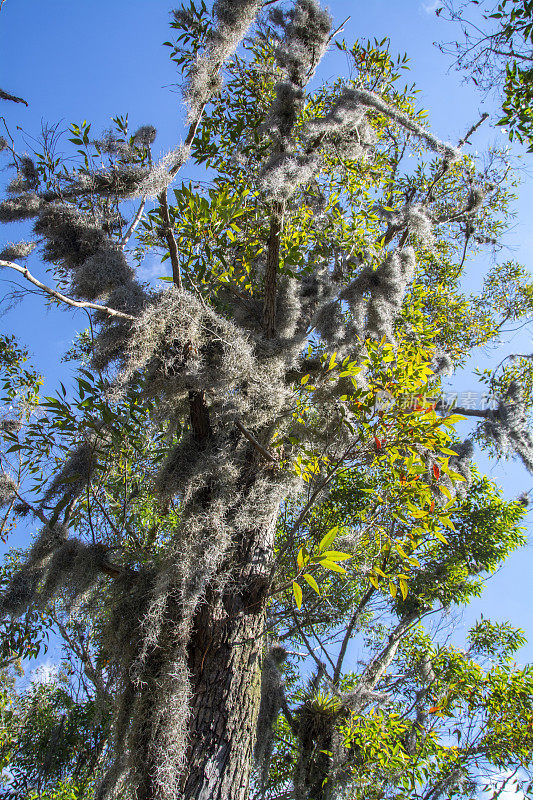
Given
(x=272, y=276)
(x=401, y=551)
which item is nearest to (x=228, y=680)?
(x=401, y=551)

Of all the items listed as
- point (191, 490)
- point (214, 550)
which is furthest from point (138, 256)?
point (214, 550)

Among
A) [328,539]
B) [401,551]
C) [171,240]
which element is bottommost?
[328,539]

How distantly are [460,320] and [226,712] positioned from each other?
5.23 meters

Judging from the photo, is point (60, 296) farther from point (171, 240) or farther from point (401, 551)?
point (401, 551)

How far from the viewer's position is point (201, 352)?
8.33ft

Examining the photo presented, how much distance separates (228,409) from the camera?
272 centimetres

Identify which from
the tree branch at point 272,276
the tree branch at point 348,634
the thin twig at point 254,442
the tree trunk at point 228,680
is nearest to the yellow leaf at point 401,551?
the tree trunk at point 228,680

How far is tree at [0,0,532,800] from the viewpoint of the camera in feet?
7.26

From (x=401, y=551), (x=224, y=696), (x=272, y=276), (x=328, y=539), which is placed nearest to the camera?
(x=328, y=539)

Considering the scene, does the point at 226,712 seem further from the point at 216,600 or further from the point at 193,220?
the point at 193,220

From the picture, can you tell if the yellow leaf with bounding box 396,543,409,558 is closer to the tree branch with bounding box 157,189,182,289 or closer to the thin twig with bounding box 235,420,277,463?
the thin twig with bounding box 235,420,277,463

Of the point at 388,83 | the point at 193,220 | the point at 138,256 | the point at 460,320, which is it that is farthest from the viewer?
Answer: the point at 460,320

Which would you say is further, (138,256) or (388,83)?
(138,256)

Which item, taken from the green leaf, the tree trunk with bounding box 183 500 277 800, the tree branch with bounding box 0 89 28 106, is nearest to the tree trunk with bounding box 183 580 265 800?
the tree trunk with bounding box 183 500 277 800
